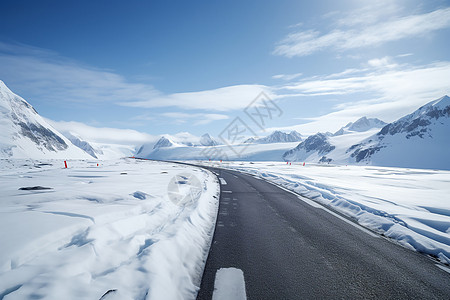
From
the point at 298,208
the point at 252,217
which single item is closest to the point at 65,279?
the point at 252,217

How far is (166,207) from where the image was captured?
695 centimetres

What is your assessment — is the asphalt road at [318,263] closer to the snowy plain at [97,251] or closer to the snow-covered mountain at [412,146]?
the snowy plain at [97,251]

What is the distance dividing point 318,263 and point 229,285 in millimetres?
1834

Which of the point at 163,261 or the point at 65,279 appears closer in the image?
the point at 65,279

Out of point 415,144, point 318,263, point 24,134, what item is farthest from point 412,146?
point 24,134

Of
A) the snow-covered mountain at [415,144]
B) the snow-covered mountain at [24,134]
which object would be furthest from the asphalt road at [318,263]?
the snow-covered mountain at [415,144]

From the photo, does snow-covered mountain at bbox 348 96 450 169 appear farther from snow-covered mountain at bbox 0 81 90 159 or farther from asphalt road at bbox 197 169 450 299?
snow-covered mountain at bbox 0 81 90 159

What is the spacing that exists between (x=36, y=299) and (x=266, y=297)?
109 inches

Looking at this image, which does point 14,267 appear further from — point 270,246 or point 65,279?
point 270,246

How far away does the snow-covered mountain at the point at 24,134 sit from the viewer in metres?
126

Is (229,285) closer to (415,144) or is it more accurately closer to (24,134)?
(24,134)

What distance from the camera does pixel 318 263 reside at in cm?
387

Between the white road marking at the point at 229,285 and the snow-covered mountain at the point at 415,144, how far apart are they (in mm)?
171923

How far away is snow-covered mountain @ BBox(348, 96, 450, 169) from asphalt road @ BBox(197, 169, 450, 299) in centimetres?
16906
